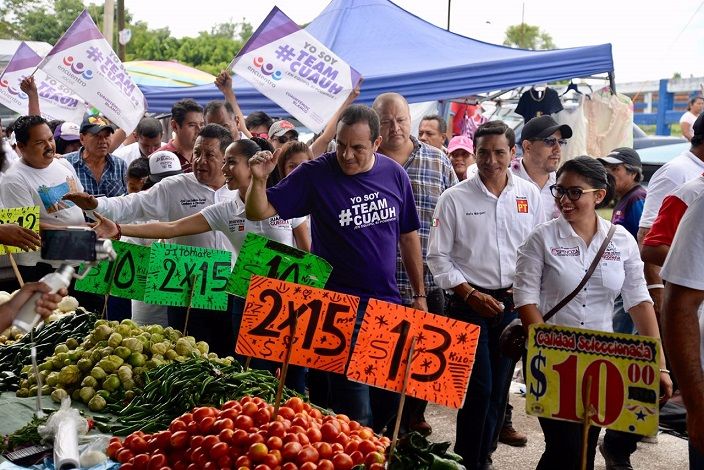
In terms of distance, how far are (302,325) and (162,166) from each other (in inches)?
120

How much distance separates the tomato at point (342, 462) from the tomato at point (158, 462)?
2.07ft

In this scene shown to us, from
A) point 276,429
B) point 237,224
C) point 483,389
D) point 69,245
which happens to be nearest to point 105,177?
point 237,224

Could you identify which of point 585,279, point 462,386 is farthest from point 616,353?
point 585,279

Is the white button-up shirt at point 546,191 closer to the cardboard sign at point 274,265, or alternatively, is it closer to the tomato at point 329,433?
the cardboard sign at point 274,265

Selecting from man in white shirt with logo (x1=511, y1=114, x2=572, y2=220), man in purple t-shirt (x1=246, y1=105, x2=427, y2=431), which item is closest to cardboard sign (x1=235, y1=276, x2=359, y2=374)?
man in purple t-shirt (x1=246, y1=105, x2=427, y2=431)

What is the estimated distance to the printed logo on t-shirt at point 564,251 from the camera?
3.99m

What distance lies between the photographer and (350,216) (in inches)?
173

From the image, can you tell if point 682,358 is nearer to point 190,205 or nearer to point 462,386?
point 462,386

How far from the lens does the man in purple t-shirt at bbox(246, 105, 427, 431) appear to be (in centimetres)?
436

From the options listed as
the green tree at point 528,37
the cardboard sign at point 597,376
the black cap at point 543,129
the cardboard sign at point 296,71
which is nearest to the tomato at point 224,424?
the cardboard sign at point 597,376

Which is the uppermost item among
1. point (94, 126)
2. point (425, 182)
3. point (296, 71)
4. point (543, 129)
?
point (296, 71)

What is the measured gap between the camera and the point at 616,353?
2805mm

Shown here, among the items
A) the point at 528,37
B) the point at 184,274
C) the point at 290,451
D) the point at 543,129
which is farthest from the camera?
the point at 528,37

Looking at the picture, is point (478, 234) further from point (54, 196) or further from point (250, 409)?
point (54, 196)
